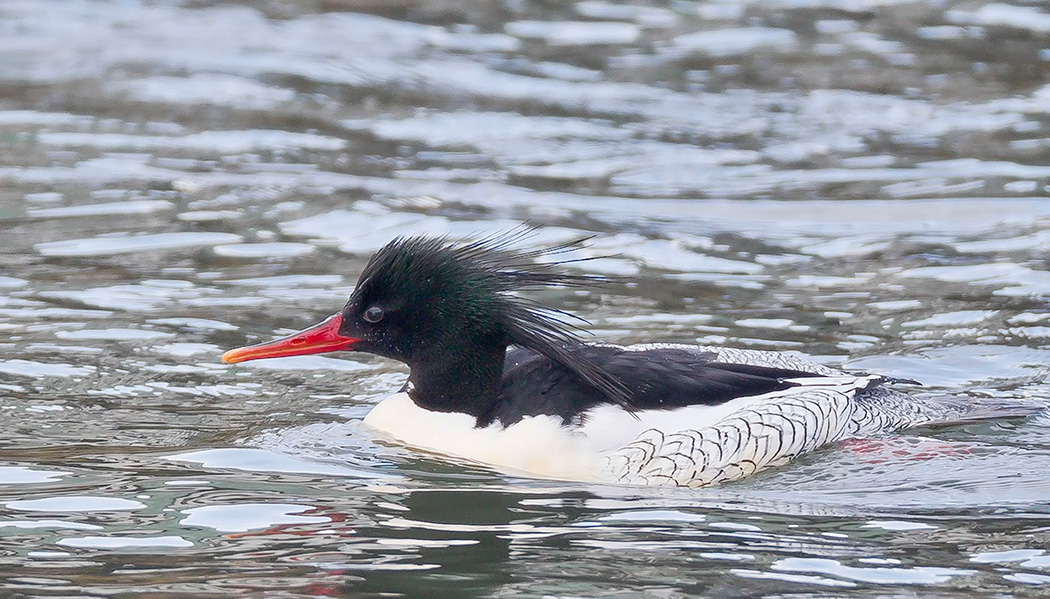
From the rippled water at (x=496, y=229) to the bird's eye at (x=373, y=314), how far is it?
2.04 feet

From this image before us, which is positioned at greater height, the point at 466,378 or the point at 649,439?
the point at 466,378

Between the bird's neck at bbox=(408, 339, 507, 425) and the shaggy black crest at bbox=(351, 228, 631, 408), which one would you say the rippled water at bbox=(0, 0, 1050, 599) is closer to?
the bird's neck at bbox=(408, 339, 507, 425)

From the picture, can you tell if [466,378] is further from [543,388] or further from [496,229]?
[496,229]

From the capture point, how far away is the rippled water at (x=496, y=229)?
5.93 metres

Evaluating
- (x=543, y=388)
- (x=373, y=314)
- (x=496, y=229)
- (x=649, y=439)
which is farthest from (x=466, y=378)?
(x=496, y=229)

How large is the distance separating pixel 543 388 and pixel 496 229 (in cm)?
416

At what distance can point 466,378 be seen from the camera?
719cm

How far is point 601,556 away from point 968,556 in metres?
1.40

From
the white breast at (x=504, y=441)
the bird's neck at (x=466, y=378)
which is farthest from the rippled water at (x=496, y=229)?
the bird's neck at (x=466, y=378)

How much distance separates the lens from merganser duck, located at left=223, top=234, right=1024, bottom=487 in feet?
22.6

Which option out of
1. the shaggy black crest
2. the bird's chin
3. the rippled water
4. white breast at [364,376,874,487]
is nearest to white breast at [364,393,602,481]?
white breast at [364,376,874,487]

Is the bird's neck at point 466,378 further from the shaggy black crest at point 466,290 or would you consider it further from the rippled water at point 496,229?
the rippled water at point 496,229

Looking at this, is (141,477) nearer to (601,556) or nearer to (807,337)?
(601,556)

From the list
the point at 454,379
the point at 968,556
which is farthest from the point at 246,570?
the point at 968,556
